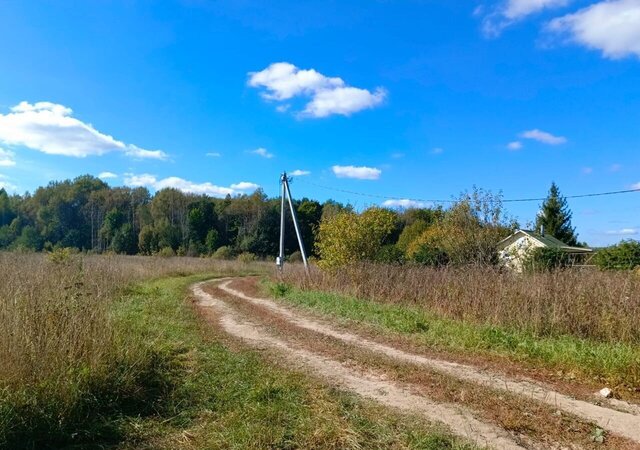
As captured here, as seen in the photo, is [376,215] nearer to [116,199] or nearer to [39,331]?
[39,331]

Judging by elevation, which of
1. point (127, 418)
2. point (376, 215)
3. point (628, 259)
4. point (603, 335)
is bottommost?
point (127, 418)

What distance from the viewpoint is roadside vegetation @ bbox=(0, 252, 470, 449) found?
425 cm

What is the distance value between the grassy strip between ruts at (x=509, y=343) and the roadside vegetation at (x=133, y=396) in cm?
376

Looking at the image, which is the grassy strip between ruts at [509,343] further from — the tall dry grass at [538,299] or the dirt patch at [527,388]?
the dirt patch at [527,388]

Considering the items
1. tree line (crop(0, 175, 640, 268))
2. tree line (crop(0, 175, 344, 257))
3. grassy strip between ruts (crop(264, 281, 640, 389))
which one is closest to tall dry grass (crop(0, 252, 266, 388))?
grassy strip between ruts (crop(264, 281, 640, 389))

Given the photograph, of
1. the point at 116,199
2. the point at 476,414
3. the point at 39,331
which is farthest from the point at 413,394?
the point at 116,199

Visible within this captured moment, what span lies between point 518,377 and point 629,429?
1998 millimetres

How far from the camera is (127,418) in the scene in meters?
4.79

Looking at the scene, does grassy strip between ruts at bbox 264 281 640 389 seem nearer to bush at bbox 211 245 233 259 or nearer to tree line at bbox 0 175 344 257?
bush at bbox 211 245 233 259

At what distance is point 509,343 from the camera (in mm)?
8383

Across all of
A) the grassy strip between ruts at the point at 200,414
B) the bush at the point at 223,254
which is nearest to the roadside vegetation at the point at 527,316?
the grassy strip between ruts at the point at 200,414

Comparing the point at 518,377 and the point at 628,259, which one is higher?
the point at 628,259

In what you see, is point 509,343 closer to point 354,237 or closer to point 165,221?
point 354,237

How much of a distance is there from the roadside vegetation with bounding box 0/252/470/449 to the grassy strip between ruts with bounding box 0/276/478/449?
12mm
